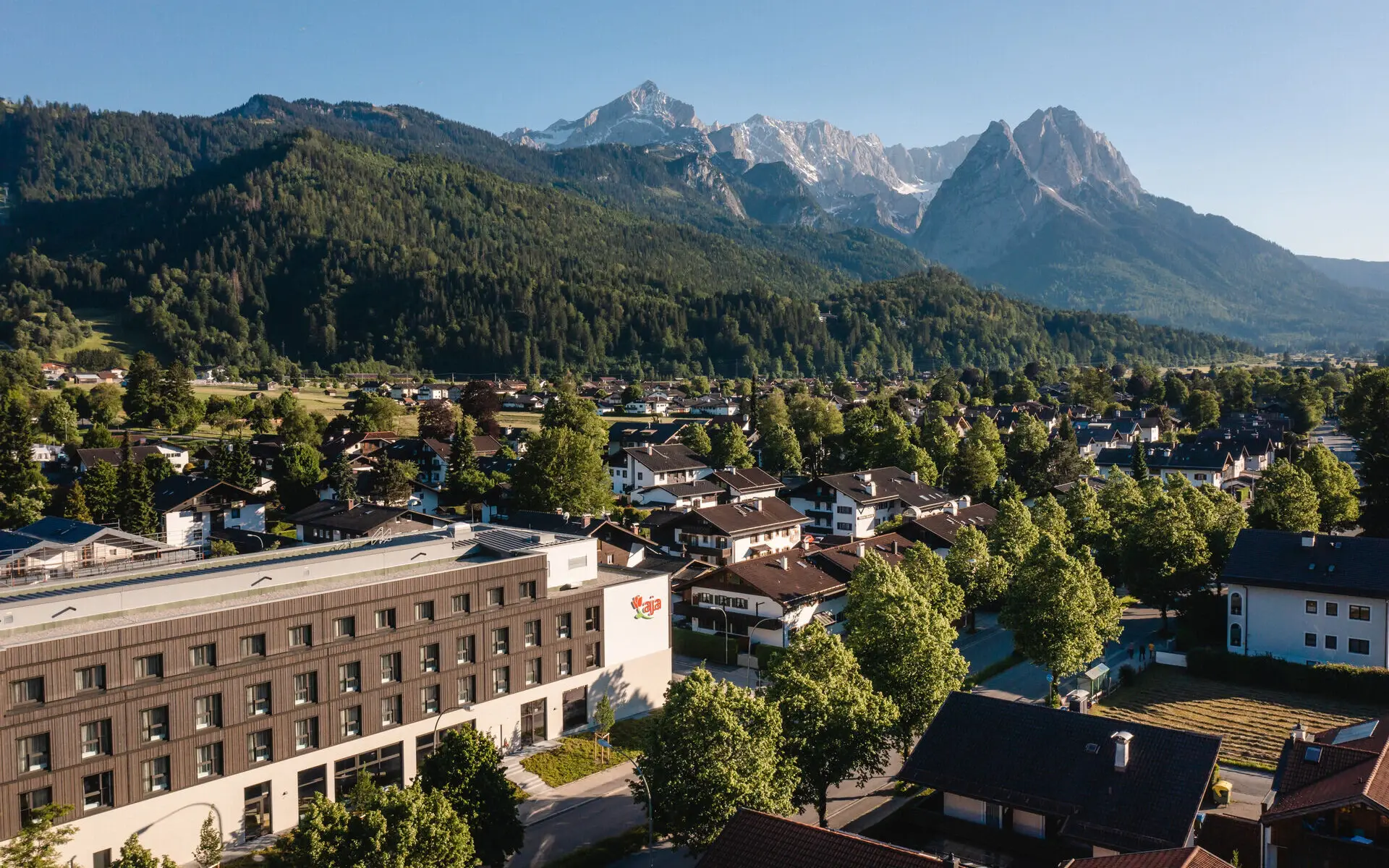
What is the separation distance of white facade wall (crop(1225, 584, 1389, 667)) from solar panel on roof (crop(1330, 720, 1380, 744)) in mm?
19073

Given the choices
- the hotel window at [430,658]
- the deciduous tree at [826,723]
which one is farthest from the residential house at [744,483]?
the deciduous tree at [826,723]

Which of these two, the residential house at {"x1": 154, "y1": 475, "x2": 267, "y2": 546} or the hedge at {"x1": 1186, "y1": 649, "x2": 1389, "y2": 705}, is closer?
the hedge at {"x1": 1186, "y1": 649, "x2": 1389, "y2": 705}

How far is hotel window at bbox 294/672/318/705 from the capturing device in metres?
30.7

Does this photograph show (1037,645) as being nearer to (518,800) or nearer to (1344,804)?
(1344,804)

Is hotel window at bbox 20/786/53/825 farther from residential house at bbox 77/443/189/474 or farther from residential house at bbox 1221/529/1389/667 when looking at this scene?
residential house at bbox 77/443/189/474

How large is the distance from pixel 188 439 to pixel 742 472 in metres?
58.0

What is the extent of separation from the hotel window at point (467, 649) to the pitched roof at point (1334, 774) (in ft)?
82.1

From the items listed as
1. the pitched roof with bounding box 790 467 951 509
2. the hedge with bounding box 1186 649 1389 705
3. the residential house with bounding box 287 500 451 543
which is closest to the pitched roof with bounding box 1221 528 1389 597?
the hedge with bounding box 1186 649 1389 705

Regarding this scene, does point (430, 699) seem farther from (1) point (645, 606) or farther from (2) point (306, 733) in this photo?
(1) point (645, 606)

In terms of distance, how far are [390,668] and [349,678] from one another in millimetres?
1509

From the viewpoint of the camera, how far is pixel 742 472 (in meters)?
86.9

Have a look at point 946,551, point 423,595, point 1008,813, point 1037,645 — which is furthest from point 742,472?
point 1008,813

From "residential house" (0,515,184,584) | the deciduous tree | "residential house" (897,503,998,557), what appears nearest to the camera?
the deciduous tree

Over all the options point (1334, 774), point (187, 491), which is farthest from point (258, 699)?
point (187, 491)
